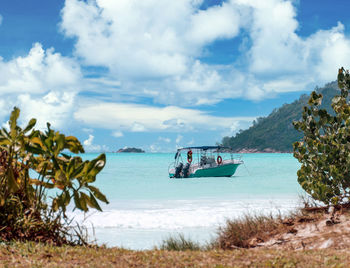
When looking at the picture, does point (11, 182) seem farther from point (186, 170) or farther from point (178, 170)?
point (178, 170)

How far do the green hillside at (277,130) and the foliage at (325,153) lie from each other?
464 ft

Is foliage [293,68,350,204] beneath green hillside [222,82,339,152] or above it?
beneath

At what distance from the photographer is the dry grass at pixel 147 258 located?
4.54 metres

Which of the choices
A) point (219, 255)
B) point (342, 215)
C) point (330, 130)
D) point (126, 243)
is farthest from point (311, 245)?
point (126, 243)

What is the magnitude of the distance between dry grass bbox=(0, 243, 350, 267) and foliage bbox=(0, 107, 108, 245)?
0.39 metres

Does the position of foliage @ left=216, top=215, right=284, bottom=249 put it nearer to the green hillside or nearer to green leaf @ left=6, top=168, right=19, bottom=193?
green leaf @ left=6, top=168, right=19, bottom=193

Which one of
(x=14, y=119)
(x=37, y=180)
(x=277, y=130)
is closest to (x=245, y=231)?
(x=37, y=180)

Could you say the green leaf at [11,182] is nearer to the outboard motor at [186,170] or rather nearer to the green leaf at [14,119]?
the green leaf at [14,119]

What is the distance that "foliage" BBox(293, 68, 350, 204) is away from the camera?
27.2 ft

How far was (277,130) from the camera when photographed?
519 ft

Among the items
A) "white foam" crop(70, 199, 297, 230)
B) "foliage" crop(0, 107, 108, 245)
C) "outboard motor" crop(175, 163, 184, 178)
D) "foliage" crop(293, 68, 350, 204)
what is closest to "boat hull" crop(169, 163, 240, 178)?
"outboard motor" crop(175, 163, 184, 178)

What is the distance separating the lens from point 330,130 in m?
8.89

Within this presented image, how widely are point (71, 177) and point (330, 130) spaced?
19.7 ft

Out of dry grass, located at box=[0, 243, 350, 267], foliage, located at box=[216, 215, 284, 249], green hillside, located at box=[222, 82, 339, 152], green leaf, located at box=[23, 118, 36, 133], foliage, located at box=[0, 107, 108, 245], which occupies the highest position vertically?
green hillside, located at box=[222, 82, 339, 152]
